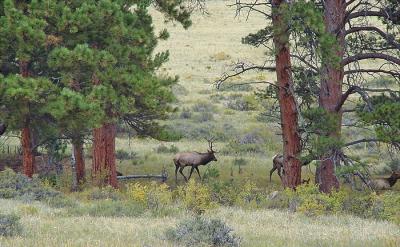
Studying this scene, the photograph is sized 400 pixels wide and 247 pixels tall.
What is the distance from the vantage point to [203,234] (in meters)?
9.06

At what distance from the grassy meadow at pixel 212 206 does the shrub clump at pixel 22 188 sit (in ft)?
1.16

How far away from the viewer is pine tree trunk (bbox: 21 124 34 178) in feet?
55.6

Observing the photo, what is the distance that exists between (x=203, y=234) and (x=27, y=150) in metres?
9.05

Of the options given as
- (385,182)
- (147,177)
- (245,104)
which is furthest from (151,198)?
(245,104)

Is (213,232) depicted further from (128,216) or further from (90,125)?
(90,125)

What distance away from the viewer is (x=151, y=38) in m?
18.6

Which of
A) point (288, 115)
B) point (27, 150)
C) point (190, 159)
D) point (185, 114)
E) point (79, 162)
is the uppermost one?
point (185, 114)

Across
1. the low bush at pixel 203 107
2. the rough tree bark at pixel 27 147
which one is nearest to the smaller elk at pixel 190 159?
the rough tree bark at pixel 27 147

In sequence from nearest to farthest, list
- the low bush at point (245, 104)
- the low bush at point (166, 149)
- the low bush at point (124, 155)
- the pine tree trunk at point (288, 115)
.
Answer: the pine tree trunk at point (288, 115) < the low bush at point (124, 155) < the low bush at point (166, 149) < the low bush at point (245, 104)

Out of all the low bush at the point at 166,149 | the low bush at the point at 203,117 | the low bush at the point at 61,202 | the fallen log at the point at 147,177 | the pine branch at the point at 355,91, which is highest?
the low bush at the point at 203,117

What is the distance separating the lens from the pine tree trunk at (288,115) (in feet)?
53.2

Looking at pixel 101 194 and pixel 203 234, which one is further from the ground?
pixel 101 194

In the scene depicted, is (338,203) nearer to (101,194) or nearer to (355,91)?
(355,91)

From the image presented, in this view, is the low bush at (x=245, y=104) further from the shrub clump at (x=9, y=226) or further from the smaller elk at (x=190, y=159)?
the shrub clump at (x=9, y=226)
